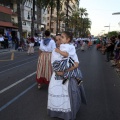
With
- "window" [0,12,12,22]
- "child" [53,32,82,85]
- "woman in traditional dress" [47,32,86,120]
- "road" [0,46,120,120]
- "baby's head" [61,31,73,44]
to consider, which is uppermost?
"window" [0,12,12,22]

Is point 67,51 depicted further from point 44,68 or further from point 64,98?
point 44,68

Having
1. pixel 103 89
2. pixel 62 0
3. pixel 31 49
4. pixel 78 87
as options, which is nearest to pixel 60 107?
pixel 78 87

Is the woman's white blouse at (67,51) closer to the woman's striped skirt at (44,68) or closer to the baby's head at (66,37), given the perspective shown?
the baby's head at (66,37)

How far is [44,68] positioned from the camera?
8.55 meters

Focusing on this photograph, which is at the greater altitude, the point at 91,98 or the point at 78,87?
the point at 78,87

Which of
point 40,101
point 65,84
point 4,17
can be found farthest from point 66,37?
point 4,17

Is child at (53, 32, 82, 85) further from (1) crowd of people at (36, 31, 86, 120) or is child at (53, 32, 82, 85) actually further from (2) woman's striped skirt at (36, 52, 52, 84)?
(2) woman's striped skirt at (36, 52, 52, 84)

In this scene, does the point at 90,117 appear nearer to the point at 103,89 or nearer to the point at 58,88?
the point at 58,88

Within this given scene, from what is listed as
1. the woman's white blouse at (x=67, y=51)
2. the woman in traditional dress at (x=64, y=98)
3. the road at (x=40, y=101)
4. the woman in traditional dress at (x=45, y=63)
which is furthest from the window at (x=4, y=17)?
the woman in traditional dress at (x=64, y=98)

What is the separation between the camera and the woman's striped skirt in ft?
28.0

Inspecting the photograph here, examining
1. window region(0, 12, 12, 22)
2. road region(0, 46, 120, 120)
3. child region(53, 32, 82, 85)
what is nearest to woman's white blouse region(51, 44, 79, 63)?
child region(53, 32, 82, 85)

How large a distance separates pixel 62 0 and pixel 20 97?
167ft

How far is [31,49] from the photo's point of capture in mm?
25172

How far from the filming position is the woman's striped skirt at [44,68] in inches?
336
